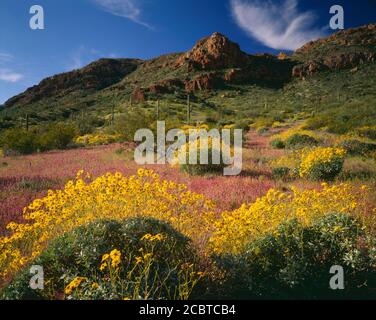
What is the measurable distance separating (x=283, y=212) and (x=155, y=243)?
7.97 feet

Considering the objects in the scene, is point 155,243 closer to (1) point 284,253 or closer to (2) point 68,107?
(1) point 284,253

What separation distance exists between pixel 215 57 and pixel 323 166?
250 ft

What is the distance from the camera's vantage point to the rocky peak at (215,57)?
80625 millimetres

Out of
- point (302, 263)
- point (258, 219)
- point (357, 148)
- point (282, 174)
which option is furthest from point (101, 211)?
point (357, 148)

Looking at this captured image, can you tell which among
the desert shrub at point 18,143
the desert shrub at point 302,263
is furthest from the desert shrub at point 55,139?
the desert shrub at point 302,263

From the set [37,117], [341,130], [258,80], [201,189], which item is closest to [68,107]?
[37,117]

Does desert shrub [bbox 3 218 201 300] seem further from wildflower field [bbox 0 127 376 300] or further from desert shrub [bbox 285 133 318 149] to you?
desert shrub [bbox 285 133 318 149]

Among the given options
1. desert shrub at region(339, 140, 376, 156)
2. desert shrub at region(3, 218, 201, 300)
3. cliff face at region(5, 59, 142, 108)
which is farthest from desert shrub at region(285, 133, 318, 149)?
cliff face at region(5, 59, 142, 108)

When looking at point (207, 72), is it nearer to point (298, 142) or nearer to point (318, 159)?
point (298, 142)

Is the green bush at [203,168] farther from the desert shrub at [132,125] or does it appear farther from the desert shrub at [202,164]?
the desert shrub at [132,125]

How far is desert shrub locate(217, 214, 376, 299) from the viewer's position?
14.1ft

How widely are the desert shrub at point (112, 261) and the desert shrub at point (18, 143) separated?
1964 cm

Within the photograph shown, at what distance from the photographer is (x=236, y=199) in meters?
8.26

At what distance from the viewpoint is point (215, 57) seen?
82.6m
